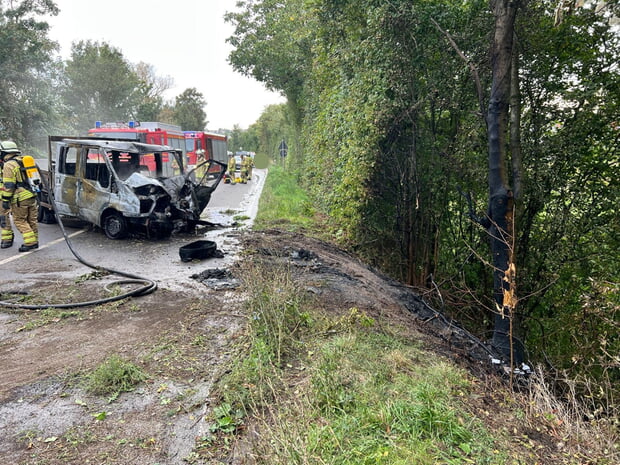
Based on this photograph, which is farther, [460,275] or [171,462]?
[460,275]

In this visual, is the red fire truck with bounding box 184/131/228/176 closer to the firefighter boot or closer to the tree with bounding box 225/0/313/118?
the tree with bounding box 225/0/313/118

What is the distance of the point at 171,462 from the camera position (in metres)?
2.60

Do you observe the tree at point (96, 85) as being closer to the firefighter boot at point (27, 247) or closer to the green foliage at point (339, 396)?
the firefighter boot at point (27, 247)

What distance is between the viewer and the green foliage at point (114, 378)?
3.35 metres

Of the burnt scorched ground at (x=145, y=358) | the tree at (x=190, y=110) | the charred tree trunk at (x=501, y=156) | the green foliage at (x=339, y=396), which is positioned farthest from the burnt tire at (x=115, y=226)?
the tree at (x=190, y=110)

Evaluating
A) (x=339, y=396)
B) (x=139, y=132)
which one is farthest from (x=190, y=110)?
(x=339, y=396)

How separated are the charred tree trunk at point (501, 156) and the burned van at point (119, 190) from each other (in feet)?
21.0

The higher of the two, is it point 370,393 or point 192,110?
point 192,110

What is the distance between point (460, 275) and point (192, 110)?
57.4 metres

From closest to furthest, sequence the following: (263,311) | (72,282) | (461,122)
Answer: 1. (263,311)
2. (72,282)
3. (461,122)

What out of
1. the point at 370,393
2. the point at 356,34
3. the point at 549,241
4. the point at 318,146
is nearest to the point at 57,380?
the point at 370,393

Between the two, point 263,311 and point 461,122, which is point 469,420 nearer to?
point 263,311

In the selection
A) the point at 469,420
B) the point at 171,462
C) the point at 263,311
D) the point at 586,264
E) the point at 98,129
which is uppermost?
the point at 98,129

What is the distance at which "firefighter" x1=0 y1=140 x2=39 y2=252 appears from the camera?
770 centimetres
